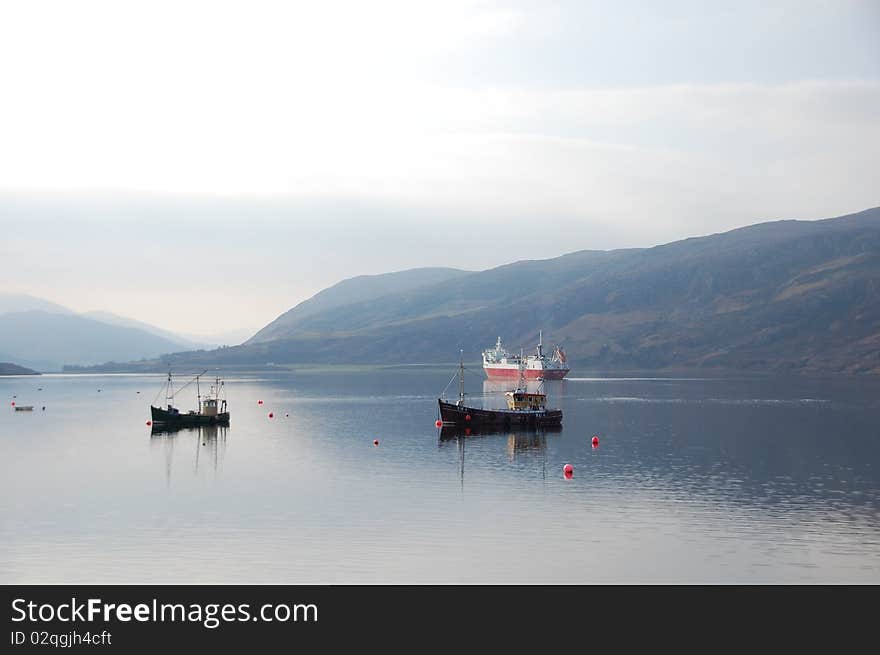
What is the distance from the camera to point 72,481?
84250mm

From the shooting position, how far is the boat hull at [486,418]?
423 feet

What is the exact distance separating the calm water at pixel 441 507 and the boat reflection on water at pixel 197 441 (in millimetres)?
666

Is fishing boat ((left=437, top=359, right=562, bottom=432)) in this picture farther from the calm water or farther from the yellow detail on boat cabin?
the calm water

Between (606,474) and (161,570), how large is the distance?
46868 millimetres

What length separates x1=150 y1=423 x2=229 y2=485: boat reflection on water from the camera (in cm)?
9831

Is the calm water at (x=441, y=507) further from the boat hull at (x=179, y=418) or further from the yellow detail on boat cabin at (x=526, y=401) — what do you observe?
the yellow detail on boat cabin at (x=526, y=401)

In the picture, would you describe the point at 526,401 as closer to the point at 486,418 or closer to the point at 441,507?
the point at 486,418

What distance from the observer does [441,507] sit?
68.2m

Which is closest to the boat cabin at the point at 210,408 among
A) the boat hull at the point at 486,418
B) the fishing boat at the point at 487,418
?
the fishing boat at the point at 487,418

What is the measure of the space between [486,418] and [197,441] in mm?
37882

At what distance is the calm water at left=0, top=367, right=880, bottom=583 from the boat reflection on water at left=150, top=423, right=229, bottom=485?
0.67m

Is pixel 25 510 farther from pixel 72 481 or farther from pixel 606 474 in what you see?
pixel 606 474

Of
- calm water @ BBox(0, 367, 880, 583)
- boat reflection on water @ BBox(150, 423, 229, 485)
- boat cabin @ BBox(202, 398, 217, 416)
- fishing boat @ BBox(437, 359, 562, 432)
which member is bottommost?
calm water @ BBox(0, 367, 880, 583)

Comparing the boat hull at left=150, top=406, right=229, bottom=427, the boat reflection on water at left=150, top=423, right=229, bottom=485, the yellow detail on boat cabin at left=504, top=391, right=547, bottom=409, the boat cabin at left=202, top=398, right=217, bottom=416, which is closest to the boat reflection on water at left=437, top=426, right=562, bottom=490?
the yellow detail on boat cabin at left=504, top=391, right=547, bottom=409
